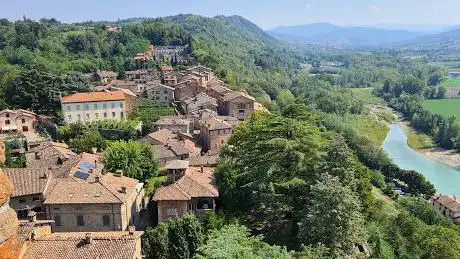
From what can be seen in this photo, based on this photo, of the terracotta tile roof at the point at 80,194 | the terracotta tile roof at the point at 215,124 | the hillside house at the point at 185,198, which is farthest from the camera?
the terracotta tile roof at the point at 215,124

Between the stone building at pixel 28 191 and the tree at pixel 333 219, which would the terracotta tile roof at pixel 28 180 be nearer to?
the stone building at pixel 28 191

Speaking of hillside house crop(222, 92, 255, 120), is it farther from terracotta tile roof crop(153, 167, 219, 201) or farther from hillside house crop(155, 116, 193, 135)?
terracotta tile roof crop(153, 167, 219, 201)

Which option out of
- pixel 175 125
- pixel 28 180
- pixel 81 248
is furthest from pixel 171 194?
pixel 175 125

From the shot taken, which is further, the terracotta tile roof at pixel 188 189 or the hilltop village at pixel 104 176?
the terracotta tile roof at pixel 188 189

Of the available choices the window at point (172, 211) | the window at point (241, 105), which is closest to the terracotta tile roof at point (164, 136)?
the window at point (241, 105)

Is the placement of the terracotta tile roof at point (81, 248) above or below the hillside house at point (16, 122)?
above

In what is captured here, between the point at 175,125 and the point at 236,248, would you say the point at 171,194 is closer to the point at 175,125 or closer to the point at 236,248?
the point at 236,248

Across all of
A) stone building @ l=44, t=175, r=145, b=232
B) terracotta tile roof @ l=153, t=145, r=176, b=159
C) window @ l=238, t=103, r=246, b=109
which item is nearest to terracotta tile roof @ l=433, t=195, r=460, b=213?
window @ l=238, t=103, r=246, b=109

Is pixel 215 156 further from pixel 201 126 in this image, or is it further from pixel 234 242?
pixel 234 242
